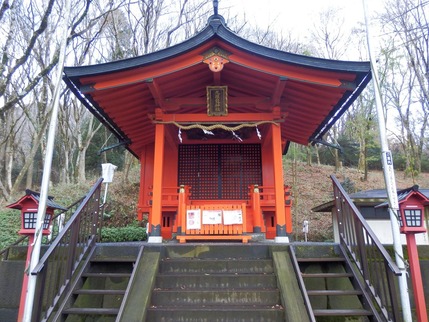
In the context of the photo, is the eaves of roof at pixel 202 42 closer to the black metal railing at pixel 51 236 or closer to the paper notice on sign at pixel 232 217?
the black metal railing at pixel 51 236

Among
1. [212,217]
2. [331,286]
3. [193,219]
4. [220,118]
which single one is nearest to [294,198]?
[220,118]

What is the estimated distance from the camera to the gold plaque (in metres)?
6.34

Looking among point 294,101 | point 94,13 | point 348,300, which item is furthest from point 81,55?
point 348,300

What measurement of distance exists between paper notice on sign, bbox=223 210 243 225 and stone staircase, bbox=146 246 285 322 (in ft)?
2.27

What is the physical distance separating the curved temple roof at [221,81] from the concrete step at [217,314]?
150 inches

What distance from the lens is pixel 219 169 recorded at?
8375mm

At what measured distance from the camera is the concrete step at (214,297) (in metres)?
4.05

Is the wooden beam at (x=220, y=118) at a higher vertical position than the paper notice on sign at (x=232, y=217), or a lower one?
higher

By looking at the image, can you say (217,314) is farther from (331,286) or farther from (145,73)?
(145,73)

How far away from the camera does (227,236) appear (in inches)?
222

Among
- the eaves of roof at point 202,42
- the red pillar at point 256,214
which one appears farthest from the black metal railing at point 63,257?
the red pillar at point 256,214

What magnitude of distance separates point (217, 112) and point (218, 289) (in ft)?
11.6

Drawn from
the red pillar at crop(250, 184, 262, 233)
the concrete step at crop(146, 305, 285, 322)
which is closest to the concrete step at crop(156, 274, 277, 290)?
the concrete step at crop(146, 305, 285, 322)

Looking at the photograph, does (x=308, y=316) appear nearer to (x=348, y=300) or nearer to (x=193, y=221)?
(x=348, y=300)
